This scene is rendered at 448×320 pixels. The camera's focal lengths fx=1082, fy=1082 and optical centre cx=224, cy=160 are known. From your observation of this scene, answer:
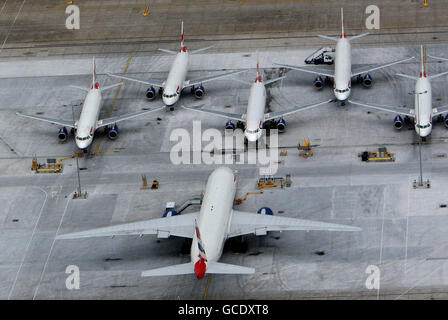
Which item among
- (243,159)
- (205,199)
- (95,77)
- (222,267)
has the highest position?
(95,77)

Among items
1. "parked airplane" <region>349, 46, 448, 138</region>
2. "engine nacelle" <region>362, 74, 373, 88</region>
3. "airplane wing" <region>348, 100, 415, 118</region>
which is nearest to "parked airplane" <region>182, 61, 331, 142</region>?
"airplane wing" <region>348, 100, 415, 118</region>

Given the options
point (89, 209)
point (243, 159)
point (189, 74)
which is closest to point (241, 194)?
point (243, 159)

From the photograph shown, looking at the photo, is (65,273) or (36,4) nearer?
(65,273)

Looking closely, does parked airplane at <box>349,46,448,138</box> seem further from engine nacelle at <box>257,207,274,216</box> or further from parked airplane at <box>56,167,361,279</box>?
parked airplane at <box>56,167,361,279</box>

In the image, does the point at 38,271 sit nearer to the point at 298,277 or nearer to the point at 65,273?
the point at 65,273

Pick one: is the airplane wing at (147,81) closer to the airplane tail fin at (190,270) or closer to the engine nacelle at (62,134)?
the engine nacelle at (62,134)
